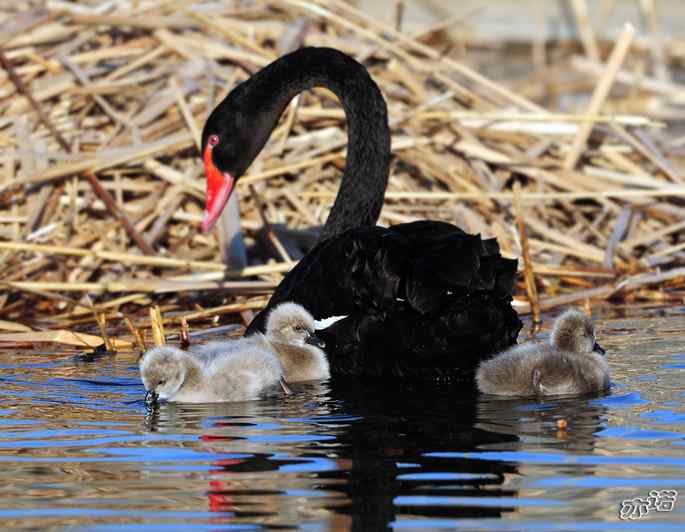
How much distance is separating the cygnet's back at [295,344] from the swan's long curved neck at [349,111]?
979 mm

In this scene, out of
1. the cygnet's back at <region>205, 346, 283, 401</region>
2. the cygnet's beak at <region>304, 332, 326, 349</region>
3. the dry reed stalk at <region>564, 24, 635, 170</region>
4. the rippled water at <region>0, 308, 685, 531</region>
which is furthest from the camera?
the dry reed stalk at <region>564, 24, 635, 170</region>

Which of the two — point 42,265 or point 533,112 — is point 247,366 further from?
point 533,112

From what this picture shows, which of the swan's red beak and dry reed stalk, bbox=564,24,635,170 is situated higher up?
dry reed stalk, bbox=564,24,635,170

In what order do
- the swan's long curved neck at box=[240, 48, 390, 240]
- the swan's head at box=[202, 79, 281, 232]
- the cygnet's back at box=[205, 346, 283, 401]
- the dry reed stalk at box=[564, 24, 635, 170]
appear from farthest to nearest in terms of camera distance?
the dry reed stalk at box=[564, 24, 635, 170] < the swan's long curved neck at box=[240, 48, 390, 240] < the swan's head at box=[202, 79, 281, 232] < the cygnet's back at box=[205, 346, 283, 401]

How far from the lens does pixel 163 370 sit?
166 inches

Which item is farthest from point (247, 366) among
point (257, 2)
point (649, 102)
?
point (649, 102)

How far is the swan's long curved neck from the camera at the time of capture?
5.55 meters

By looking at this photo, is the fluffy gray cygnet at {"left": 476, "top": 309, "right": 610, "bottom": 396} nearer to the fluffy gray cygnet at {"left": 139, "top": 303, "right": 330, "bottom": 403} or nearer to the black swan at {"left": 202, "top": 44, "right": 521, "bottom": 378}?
the black swan at {"left": 202, "top": 44, "right": 521, "bottom": 378}

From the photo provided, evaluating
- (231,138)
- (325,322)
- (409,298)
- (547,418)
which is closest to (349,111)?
(231,138)

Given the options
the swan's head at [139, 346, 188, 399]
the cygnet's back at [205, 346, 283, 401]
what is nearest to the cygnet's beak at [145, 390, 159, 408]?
the swan's head at [139, 346, 188, 399]

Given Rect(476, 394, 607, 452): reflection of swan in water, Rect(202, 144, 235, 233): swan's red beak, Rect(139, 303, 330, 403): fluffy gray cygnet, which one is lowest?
Rect(476, 394, 607, 452): reflection of swan in water

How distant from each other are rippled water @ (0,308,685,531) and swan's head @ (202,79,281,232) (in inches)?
40.1

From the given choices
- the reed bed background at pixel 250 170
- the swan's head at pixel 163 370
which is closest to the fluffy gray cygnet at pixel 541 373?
the swan's head at pixel 163 370

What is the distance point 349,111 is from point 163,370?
1.85 metres
